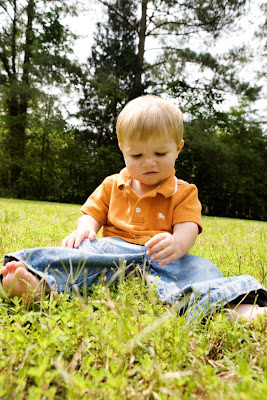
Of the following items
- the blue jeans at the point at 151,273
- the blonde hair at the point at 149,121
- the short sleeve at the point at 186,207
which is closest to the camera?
the blue jeans at the point at 151,273

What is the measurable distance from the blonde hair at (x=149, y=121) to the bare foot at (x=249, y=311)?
3.58 feet

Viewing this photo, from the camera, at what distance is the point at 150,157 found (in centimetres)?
206

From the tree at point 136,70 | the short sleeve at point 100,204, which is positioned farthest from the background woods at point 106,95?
the short sleeve at point 100,204

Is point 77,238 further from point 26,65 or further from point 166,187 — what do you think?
point 26,65

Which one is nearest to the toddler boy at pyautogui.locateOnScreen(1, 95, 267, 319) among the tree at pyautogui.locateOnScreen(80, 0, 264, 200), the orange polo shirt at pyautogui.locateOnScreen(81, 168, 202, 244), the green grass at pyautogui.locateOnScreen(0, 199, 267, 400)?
the orange polo shirt at pyautogui.locateOnScreen(81, 168, 202, 244)

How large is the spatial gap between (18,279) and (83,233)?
0.66 m

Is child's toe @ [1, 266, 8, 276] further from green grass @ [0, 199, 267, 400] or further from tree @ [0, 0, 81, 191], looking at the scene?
tree @ [0, 0, 81, 191]

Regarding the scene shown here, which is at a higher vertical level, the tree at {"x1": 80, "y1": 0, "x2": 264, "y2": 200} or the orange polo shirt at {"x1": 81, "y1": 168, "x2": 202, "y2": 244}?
the tree at {"x1": 80, "y1": 0, "x2": 264, "y2": 200}

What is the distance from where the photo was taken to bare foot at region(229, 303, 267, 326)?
138 cm

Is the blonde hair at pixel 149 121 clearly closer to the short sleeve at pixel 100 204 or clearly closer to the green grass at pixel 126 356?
the short sleeve at pixel 100 204

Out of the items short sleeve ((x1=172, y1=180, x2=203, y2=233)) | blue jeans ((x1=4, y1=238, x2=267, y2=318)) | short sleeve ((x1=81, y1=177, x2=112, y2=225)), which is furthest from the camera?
short sleeve ((x1=81, y1=177, x2=112, y2=225))

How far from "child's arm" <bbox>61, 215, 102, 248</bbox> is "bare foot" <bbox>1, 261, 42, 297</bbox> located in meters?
0.47

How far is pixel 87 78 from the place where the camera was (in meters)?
17.3

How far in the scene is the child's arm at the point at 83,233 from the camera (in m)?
2.04
